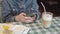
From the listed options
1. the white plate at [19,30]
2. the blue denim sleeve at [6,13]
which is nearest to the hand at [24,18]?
the blue denim sleeve at [6,13]

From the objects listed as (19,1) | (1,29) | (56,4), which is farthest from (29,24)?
(56,4)

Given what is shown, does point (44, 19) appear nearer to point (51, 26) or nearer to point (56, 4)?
point (51, 26)

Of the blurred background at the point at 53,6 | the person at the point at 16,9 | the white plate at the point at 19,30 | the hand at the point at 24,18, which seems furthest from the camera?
the blurred background at the point at 53,6

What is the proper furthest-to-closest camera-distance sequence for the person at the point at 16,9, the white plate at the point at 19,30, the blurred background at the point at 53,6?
the blurred background at the point at 53,6 → the person at the point at 16,9 → the white plate at the point at 19,30

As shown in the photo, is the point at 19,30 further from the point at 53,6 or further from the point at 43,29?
the point at 53,6

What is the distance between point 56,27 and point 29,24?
0.83ft

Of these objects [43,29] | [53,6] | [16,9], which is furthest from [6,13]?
[53,6]

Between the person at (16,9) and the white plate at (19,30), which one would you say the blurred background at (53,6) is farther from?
the white plate at (19,30)

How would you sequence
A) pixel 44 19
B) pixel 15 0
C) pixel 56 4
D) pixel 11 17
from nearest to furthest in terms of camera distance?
pixel 44 19 < pixel 11 17 < pixel 15 0 < pixel 56 4

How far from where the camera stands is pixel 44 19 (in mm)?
1392

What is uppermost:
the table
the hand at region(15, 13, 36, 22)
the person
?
the person

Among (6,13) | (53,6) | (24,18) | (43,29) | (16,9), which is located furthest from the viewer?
(53,6)

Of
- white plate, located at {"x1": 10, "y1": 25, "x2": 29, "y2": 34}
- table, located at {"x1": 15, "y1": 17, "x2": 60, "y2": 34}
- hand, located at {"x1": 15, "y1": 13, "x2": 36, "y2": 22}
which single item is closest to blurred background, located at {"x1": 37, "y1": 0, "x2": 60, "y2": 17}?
hand, located at {"x1": 15, "y1": 13, "x2": 36, "y2": 22}

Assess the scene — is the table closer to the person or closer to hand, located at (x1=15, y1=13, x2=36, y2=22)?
hand, located at (x1=15, y1=13, x2=36, y2=22)
